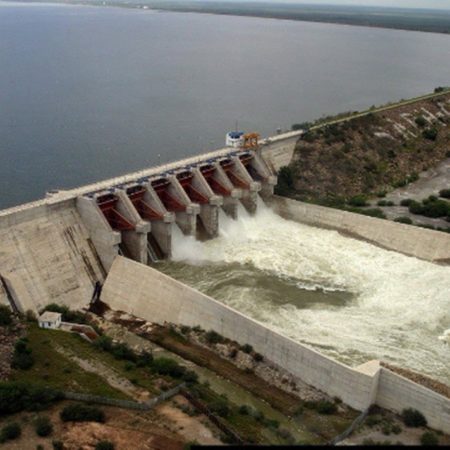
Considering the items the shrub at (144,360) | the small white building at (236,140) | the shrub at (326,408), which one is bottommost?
the shrub at (326,408)

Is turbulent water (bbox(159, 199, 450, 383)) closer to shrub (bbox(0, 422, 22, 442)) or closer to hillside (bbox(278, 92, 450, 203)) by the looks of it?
hillside (bbox(278, 92, 450, 203))

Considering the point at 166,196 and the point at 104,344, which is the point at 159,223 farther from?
the point at 104,344

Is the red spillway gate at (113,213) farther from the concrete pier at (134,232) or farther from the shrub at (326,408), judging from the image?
the shrub at (326,408)

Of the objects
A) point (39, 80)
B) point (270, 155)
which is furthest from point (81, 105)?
point (270, 155)

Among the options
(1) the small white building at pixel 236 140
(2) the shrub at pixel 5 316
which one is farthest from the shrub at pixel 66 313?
(1) the small white building at pixel 236 140

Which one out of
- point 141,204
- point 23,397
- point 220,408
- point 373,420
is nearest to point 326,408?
point 373,420
